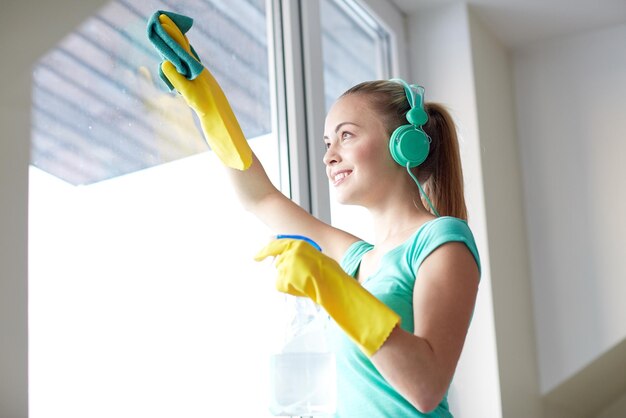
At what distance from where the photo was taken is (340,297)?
3.41 feet

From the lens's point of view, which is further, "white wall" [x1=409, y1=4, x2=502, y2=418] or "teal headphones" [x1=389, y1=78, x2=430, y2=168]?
"white wall" [x1=409, y1=4, x2=502, y2=418]

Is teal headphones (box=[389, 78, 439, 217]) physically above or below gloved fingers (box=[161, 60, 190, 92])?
below

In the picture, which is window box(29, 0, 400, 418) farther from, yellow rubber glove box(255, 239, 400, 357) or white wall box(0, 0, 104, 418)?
yellow rubber glove box(255, 239, 400, 357)

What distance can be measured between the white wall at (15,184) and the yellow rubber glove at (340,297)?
0.40 m

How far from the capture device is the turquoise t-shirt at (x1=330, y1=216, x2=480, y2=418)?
4.03ft

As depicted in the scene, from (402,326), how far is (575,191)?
6.39ft

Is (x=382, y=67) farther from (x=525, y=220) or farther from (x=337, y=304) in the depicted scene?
(x=337, y=304)

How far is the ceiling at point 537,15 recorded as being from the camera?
9.35 feet

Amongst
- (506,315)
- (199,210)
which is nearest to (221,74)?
(199,210)

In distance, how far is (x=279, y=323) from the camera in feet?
4.01

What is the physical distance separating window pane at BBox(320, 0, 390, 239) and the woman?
633mm

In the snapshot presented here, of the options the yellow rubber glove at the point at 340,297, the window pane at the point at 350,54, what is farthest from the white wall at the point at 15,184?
the window pane at the point at 350,54

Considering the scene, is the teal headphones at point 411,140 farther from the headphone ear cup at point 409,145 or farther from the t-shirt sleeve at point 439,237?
the t-shirt sleeve at point 439,237

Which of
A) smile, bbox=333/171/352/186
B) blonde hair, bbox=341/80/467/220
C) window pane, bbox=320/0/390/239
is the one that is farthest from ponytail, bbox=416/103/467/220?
window pane, bbox=320/0/390/239
